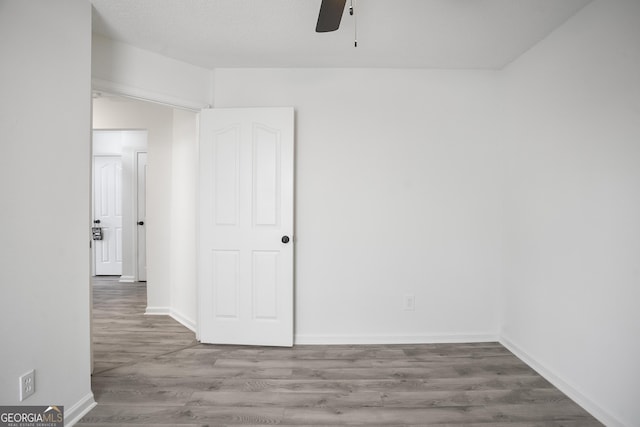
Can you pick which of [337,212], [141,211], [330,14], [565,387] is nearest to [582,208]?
[565,387]

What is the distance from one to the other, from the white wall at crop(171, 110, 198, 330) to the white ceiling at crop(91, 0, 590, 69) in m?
0.82

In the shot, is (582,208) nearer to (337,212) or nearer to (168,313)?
(337,212)

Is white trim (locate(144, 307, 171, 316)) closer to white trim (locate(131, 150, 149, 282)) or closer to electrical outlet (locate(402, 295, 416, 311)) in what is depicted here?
white trim (locate(131, 150, 149, 282))

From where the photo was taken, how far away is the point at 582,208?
6.44ft

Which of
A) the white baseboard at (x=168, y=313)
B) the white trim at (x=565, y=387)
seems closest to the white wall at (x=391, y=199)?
the white trim at (x=565, y=387)

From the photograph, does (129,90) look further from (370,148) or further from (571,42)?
(571,42)

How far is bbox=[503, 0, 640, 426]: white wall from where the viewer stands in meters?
1.69

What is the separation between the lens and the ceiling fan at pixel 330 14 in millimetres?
1392

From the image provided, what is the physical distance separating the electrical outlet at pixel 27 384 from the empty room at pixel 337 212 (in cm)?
2

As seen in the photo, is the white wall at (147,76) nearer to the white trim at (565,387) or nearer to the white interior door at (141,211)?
the white interior door at (141,211)

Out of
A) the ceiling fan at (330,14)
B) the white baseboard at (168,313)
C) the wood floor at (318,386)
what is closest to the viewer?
the ceiling fan at (330,14)

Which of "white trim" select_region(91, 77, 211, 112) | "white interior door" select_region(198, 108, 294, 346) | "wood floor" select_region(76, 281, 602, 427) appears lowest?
"wood floor" select_region(76, 281, 602, 427)

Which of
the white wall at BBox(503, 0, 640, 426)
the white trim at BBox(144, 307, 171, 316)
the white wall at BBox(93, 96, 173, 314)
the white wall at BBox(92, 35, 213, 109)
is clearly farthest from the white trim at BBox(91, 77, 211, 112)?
the white wall at BBox(503, 0, 640, 426)

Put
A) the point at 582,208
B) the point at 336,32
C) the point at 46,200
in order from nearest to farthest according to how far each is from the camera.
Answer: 1. the point at 46,200
2. the point at 582,208
3. the point at 336,32
